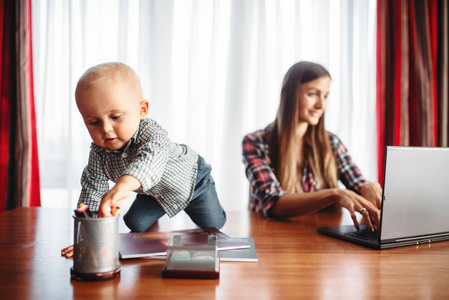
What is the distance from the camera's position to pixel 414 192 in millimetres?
970

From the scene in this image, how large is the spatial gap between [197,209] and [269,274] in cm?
61

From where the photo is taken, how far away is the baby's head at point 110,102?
93cm

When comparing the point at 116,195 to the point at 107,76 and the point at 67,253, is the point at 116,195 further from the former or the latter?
the point at 107,76

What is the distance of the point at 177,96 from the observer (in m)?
2.66

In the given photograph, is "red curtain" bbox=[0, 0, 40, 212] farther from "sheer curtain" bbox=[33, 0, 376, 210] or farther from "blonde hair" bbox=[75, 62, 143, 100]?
"blonde hair" bbox=[75, 62, 143, 100]

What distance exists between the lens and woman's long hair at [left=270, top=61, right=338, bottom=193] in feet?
5.71

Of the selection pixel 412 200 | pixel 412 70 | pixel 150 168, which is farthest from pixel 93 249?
pixel 412 70

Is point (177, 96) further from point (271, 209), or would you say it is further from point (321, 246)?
point (321, 246)

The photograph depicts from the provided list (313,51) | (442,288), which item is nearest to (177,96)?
(313,51)

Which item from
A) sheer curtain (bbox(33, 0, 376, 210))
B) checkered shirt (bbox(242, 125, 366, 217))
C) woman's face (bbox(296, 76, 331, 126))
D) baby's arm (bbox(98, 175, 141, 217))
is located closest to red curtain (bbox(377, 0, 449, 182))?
sheer curtain (bbox(33, 0, 376, 210))

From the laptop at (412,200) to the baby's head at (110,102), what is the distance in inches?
26.1

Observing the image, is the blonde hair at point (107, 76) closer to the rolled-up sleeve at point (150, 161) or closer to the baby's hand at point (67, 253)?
the rolled-up sleeve at point (150, 161)

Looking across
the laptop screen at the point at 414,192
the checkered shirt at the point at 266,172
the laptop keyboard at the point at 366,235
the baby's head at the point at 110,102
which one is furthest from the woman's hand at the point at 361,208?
the baby's head at the point at 110,102

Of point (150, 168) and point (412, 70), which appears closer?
point (150, 168)
